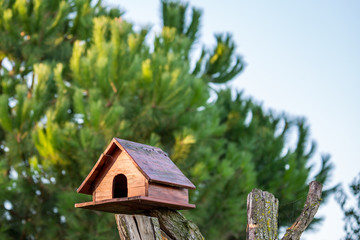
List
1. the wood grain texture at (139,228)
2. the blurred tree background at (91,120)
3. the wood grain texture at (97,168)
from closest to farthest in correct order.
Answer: the wood grain texture at (139,228) < the wood grain texture at (97,168) < the blurred tree background at (91,120)

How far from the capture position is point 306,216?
1.88 metres

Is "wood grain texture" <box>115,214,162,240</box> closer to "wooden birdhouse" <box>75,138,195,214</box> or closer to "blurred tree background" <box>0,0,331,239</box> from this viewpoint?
"wooden birdhouse" <box>75,138,195,214</box>

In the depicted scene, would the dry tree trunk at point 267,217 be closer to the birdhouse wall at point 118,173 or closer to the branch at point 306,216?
the branch at point 306,216

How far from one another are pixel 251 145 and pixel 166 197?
5.53m

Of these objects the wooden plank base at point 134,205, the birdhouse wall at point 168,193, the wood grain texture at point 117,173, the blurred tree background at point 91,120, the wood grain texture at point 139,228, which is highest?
the blurred tree background at point 91,120

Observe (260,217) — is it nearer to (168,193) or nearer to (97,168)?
(168,193)

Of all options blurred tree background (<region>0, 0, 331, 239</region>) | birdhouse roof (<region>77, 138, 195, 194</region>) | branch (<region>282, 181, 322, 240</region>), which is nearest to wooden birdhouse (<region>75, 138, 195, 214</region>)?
birdhouse roof (<region>77, 138, 195, 194</region>)

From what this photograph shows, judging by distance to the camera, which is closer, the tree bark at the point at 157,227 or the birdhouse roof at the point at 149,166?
the tree bark at the point at 157,227

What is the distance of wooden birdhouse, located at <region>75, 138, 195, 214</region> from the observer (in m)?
1.92

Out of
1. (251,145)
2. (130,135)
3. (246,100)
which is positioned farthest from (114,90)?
(246,100)

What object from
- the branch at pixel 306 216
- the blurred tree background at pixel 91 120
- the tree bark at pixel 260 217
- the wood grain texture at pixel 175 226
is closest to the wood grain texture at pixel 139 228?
the wood grain texture at pixel 175 226

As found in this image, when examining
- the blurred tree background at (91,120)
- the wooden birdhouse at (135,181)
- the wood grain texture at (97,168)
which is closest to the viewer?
the wooden birdhouse at (135,181)

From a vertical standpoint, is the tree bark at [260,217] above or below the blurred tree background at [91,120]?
below

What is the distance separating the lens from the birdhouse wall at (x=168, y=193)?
1931mm
